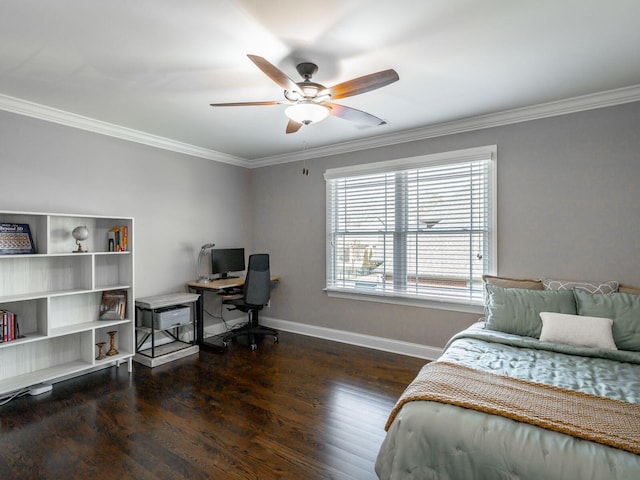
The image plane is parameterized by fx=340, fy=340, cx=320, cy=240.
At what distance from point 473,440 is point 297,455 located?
3.76 ft

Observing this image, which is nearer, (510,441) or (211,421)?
(510,441)

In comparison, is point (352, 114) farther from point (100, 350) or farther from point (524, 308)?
point (100, 350)

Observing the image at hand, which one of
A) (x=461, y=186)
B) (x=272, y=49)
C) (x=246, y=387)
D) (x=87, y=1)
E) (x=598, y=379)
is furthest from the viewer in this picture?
(x=461, y=186)

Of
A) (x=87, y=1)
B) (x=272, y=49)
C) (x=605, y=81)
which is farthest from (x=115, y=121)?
(x=605, y=81)

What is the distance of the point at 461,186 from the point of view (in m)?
3.60

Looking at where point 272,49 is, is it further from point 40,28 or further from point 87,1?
point 40,28

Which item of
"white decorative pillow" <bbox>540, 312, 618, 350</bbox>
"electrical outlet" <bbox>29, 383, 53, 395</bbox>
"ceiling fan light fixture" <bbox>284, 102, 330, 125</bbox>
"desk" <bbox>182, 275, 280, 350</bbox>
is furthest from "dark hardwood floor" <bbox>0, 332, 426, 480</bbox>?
"ceiling fan light fixture" <bbox>284, 102, 330, 125</bbox>

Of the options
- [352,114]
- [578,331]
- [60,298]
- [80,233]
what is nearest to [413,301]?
[578,331]

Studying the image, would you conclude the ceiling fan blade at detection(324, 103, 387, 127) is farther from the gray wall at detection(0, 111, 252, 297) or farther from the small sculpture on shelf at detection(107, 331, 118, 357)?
the small sculpture on shelf at detection(107, 331, 118, 357)

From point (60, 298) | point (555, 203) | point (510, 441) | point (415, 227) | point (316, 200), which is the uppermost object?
point (316, 200)

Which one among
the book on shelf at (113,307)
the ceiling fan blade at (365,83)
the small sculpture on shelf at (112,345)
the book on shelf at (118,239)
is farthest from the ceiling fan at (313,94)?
the small sculpture on shelf at (112,345)

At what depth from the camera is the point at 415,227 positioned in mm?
3873

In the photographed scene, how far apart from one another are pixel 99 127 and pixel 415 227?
354 centimetres

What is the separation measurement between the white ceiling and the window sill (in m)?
1.93
